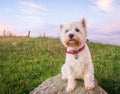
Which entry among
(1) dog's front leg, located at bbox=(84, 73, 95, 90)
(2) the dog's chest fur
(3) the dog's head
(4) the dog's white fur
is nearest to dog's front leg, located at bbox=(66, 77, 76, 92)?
(4) the dog's white fur

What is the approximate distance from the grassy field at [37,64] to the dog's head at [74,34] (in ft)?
11.3

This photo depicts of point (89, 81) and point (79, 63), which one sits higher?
point (79, 63)

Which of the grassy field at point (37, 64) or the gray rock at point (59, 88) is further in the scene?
the grassy field at point (37, 64)

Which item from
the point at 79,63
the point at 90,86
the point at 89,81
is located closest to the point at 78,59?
the point at 79,63

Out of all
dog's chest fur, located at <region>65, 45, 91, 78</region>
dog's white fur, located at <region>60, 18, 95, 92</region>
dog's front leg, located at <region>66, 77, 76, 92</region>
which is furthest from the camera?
dog's front leg, located at <region>66, 77, 76, 92</region>

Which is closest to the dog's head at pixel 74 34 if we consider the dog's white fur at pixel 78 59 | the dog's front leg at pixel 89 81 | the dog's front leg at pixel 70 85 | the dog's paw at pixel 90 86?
the dog's white fur at pixel 78 59

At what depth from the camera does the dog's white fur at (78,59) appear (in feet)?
28.2

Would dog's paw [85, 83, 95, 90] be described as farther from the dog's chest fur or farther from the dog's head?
the dog's head

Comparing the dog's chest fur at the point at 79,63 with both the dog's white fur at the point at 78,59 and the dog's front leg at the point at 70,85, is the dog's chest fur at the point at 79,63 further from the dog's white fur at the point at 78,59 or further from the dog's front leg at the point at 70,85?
the dog's front leg at the point at 70,85

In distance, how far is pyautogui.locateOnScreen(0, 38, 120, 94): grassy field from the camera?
12.7m

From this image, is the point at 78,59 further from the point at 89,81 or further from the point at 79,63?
the point at 89,81

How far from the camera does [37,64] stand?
17.5m

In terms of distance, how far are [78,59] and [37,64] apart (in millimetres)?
8511

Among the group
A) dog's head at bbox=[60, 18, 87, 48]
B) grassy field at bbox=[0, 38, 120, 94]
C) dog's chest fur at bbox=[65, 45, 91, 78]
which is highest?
dog's head at bbox=[60, 18, 87, 48]
